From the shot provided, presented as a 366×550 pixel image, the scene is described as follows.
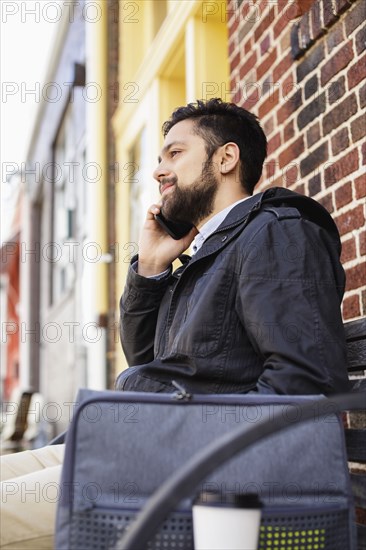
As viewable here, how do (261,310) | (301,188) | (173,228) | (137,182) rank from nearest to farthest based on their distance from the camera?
(261,310), (173,228), (301,188), (137,182)

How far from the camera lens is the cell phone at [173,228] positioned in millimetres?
2377

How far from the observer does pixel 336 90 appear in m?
2.61

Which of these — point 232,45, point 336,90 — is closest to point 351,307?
point 336,90

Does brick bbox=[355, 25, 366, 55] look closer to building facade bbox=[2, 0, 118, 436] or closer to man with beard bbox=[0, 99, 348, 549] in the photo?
man with beard bbox=[0, 99, 348, 549]

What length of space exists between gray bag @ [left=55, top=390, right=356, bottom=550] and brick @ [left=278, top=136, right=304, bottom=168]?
169 cm

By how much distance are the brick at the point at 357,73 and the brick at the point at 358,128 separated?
12cm

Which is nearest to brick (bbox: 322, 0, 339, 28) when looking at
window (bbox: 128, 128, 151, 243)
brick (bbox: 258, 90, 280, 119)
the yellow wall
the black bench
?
brick (bbox: 258, 90, 280, 119)

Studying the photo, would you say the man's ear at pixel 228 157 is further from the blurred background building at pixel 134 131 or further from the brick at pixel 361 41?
the brick at pixel 361 41

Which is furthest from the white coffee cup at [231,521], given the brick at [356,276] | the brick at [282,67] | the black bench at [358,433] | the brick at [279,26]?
the brick at [279,26]

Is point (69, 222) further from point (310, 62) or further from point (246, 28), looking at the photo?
point (310, 62)

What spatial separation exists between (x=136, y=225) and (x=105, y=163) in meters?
0.79

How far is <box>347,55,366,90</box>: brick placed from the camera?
2432 millimetres

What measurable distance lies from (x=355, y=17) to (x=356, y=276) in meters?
0.85

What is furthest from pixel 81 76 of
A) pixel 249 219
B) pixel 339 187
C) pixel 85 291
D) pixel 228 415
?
pixel 228 415
